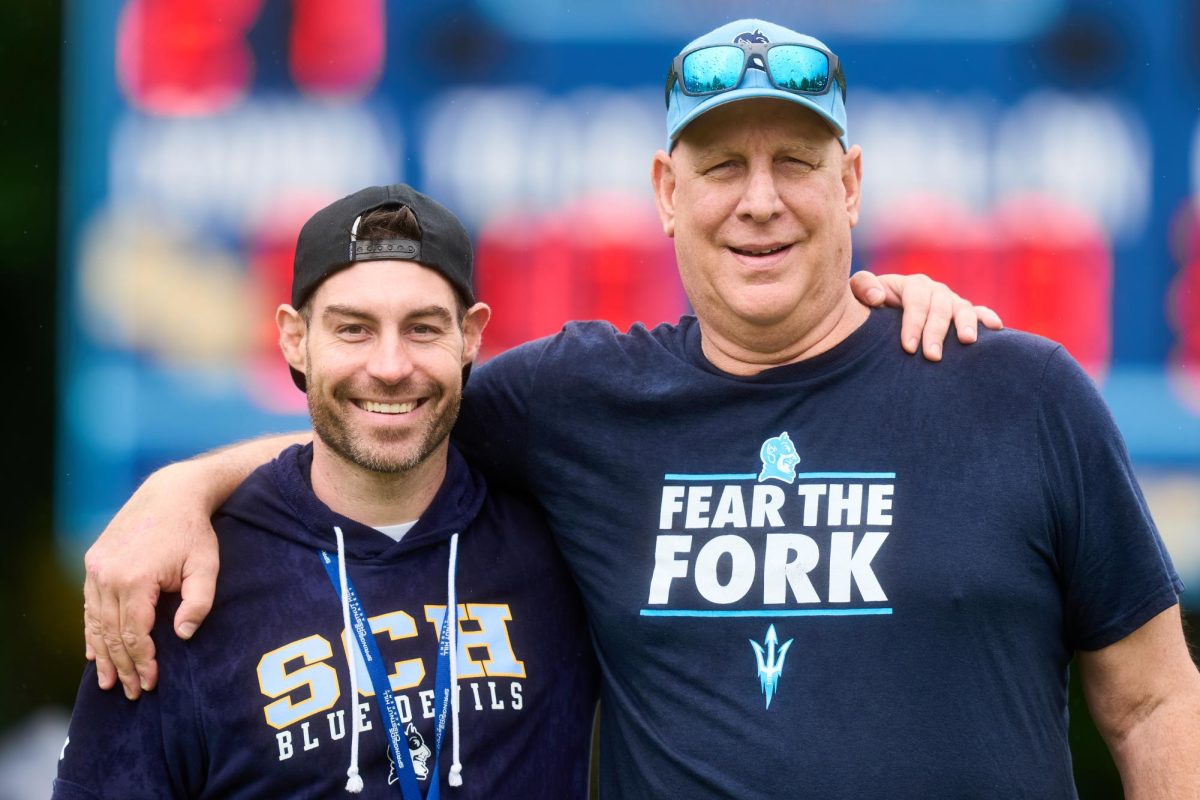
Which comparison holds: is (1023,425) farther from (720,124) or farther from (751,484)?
(720,124)

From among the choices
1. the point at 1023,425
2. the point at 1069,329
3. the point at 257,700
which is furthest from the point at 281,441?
the point at 1069,329

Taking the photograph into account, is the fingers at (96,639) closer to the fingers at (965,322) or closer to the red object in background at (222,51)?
the fingers at (965,322)

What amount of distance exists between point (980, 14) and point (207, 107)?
8.98 feet

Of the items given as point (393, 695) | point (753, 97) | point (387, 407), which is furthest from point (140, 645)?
point (753, 97)

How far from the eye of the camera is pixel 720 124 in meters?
2.74

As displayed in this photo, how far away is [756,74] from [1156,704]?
4.15 feet

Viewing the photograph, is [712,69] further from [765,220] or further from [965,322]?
[965,322]

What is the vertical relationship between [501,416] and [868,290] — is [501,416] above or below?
below

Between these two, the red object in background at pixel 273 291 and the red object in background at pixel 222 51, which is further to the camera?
the red object in background at pixel 222 51

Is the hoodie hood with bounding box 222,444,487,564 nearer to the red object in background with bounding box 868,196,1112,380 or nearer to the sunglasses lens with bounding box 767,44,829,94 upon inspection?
the sunglasses lens with bounding box 767,44,829,94

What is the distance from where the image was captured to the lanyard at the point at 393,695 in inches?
101

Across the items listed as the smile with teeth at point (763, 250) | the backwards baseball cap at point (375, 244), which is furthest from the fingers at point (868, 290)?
the backwards baseball cap at point (375, 244)

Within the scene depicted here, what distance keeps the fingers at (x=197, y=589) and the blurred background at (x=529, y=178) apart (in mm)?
2739

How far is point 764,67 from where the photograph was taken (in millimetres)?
2738
